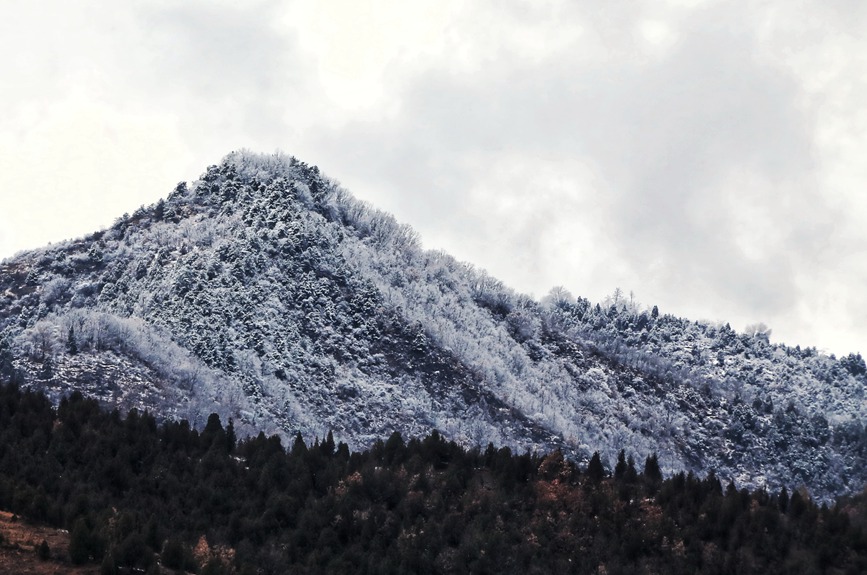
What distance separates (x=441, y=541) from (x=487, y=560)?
4928 millimetres

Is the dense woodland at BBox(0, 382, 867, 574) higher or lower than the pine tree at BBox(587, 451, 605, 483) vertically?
lower

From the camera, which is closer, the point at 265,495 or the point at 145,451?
the point at 265,495

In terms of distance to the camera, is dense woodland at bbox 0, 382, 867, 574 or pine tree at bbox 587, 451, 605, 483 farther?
pine tree at bbox 587, 451, 605, 483

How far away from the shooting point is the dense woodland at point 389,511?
255 feet

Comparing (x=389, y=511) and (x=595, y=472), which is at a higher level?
(x=595, y=472)

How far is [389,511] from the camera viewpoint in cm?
9044

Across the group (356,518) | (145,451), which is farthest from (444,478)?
(145,451)

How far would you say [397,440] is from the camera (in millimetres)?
111750

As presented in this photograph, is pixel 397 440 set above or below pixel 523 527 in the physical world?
above

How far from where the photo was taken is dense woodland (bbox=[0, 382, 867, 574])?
7781 cm

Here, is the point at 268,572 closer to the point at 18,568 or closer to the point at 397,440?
the point at 18,568

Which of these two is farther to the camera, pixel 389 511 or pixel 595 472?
pixel 595 472

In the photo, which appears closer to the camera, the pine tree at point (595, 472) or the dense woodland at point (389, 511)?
the dense woodland at point (389, 511)

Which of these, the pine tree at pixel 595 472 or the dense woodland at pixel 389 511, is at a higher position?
the pine tree at pixel 595 472
